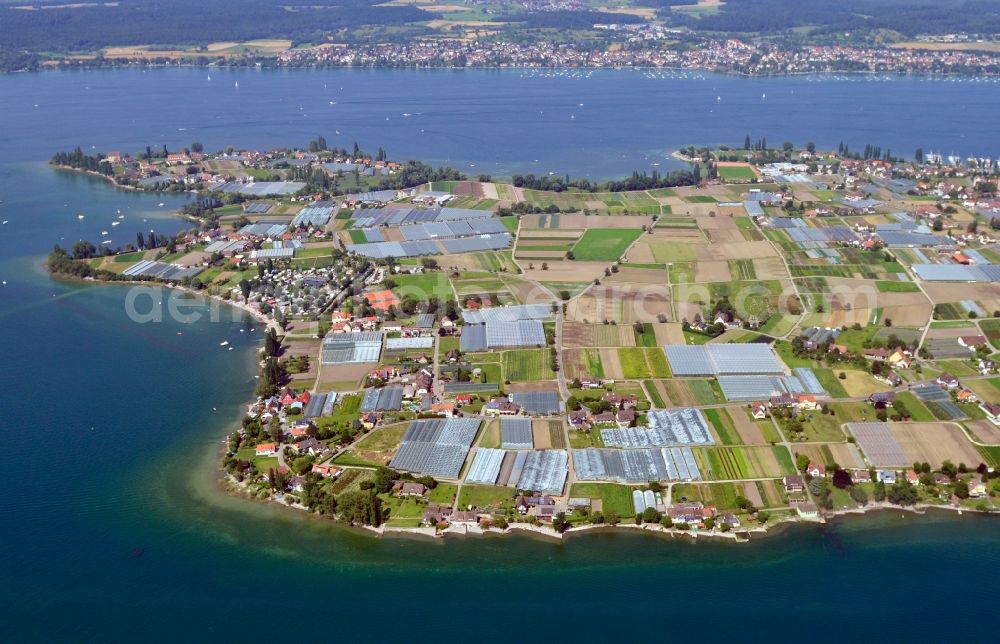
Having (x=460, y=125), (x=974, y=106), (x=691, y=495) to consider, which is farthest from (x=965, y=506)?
(x=974, y=106)

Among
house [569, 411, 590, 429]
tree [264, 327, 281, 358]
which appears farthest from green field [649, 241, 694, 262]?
tree [264, 327, 281, 358]

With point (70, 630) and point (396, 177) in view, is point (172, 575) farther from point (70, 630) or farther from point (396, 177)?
point (396, 177)

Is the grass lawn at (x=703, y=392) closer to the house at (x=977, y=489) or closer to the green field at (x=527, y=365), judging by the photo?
the green field at (x=527, y=365)

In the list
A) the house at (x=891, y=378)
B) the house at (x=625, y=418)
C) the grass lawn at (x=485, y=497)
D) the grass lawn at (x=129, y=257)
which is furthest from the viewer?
the grass lawn at (x=129, y=257)

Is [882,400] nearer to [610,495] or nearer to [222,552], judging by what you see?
[610,495]

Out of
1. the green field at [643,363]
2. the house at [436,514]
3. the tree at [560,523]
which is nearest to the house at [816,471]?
the green field at [643,363]
